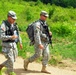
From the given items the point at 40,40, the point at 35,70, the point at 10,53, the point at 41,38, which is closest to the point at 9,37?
the point at 10,53

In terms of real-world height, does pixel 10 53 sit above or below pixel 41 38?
below

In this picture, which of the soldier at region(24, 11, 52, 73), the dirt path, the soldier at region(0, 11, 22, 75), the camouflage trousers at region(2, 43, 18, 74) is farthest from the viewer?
the dirt path

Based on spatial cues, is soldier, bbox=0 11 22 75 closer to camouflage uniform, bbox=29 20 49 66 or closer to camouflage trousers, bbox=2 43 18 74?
camouflage trousers, bbox=2 43 18 74

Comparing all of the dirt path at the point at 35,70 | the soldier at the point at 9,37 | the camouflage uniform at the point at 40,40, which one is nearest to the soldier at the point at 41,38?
the camouflage uniform at the point at 40,40

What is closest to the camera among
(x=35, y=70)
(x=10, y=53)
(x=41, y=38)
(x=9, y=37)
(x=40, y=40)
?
(x=9, y=37)

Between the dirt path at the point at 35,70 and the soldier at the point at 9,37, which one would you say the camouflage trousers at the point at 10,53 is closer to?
the soldier at the point at 9,37

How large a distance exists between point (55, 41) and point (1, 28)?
849 cm

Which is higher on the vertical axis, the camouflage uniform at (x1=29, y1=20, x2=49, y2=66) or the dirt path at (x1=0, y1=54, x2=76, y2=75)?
the camouflage uniform at (x1=29, y1=20, x2=49, y2=66)

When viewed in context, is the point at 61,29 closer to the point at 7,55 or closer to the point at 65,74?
the point at 65,74

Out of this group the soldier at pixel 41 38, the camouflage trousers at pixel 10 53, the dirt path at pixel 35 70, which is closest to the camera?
the camouflage trousers at pixel 10 53

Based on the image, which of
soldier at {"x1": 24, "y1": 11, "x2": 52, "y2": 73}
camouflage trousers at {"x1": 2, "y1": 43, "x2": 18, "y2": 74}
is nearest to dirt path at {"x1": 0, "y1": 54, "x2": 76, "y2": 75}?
soldier at {"x1": 24, "y1": 11, "x2": 52, "y2": 73}

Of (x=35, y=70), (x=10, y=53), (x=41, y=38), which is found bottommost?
(x=35, y=70)

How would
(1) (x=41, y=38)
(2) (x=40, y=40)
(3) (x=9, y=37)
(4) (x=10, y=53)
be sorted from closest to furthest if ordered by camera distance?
(3) (x=9, y=37)
(4) (x=10, y=53)
(2) (x=40, y=40)
(1) (x=41, y=38)

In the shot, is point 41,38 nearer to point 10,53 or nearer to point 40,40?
point 40,40
